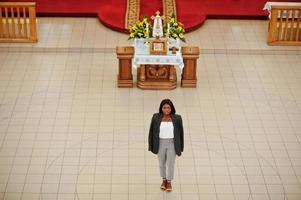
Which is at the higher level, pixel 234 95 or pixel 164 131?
pixel 164 131

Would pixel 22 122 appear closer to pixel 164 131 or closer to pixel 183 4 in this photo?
pixel 164 131

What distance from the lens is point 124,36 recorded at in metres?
14.7

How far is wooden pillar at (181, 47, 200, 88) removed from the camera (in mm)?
12219

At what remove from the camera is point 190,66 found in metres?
12.4

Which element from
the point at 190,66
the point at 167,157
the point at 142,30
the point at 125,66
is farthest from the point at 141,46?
the point at 167,157

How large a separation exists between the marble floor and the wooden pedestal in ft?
0.59

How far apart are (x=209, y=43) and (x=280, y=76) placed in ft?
6.54

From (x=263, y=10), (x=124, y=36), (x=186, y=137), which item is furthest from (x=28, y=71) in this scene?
(x=263, y=10)

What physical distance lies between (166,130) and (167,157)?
19.6 inches

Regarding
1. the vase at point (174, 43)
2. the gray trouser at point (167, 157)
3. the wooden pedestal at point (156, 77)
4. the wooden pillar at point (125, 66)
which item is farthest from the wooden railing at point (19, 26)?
the gray trouser at point (167, 157)

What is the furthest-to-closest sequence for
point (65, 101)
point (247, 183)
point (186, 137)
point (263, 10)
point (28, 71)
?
point (263, 10) → point (28, 71) → point (65, 101) → point (186, 137) → point (247, 183)

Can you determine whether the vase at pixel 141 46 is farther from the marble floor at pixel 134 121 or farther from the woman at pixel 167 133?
the woman at pixel 167 133

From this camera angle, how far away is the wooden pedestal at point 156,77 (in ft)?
40.6

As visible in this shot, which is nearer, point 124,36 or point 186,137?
point 186,137
